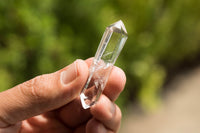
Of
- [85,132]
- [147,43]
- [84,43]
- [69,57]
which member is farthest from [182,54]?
[85,132]

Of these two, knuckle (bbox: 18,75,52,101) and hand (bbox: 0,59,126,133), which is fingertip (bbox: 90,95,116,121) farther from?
knuckle (bbox: 18,75,52,101)

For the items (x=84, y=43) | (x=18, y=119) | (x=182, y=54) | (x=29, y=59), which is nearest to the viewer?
(x=18, y=119)

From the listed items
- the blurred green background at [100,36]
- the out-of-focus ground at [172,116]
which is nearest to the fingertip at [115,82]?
the blurred green background at [100,36]

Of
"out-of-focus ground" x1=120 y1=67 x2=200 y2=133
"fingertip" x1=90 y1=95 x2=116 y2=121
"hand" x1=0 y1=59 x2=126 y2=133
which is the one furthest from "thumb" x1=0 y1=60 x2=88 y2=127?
"out-of-focus ground" x1=120 y1=67 x2=200 y2=133

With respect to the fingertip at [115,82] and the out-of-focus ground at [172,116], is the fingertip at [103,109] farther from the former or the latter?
the out-of-focus ground at [172,116]

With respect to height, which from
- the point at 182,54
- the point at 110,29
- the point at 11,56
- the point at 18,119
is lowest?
the point at 182,54

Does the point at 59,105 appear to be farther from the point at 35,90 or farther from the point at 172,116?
the point at 172,116

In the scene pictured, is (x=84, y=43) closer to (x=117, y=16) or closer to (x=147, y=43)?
(x=117, y=16)
